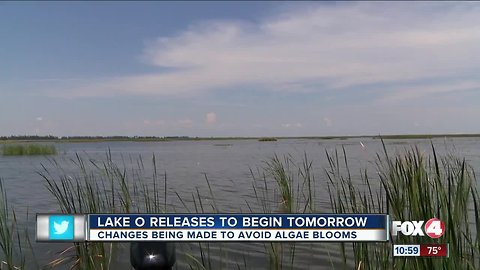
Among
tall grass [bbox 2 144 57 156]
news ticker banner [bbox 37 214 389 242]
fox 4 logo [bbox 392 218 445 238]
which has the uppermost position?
tall grass [bbox 2 144 57 156]

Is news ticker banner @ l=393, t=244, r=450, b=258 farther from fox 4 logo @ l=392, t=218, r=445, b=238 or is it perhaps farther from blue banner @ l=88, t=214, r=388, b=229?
blue banner @ l=88, t=214, r=388, b=229

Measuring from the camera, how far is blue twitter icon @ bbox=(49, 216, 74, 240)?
2.23 metres

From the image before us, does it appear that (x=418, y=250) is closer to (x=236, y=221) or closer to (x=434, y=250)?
(x=434, y=250)

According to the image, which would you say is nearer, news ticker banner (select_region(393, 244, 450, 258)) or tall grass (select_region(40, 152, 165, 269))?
news ticker banner (select_region(393, 244, 450, 258))

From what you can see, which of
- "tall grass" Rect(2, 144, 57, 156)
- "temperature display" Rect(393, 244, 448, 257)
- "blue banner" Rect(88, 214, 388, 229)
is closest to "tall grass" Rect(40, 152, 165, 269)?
"blue banner" Rect(88, 214, 388, 229)

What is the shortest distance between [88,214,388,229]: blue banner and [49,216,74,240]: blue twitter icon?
0.38 feet

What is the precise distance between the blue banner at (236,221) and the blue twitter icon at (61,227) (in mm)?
116

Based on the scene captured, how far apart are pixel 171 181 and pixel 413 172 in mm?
15244

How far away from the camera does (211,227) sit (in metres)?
2.31

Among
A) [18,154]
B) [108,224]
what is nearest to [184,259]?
[108,224]

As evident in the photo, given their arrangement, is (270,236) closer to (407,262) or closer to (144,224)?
(144,224)

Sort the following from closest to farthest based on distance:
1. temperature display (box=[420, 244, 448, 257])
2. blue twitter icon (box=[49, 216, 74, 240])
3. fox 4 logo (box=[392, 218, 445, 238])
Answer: blue twitter icon (box=[49, 216, 74, 240]) → fox 4 logo (box=[392, 218, 445, 238]) → temperature display (box=[420, 244, 448, 257])

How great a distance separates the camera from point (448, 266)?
327cm

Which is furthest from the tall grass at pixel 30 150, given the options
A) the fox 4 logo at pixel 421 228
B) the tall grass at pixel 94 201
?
the fox 4 logo at pixel 421 228
